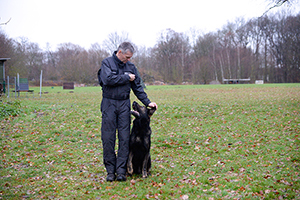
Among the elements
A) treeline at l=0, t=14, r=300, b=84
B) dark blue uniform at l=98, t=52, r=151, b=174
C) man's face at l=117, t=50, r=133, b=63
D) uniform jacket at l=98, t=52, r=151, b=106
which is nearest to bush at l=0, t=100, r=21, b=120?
dark blue uniform at l=98, t=52, r=151, b=174

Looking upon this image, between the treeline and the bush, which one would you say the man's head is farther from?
the treeline

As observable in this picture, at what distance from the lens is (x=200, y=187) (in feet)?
14.9

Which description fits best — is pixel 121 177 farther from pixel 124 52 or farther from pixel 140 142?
pixel 124 52

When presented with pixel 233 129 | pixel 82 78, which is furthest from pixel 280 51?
pixel 233 129

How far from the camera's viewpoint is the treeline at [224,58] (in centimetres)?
5790

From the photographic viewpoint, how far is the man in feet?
15.5

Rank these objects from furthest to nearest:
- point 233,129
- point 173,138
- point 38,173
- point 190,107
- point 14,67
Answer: point 14,67
point 190,107
point 233,129
point 173,138
point 38,173

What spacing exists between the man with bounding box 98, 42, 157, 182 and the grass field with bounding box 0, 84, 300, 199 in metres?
Result: 0.38

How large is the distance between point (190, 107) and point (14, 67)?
3410cm

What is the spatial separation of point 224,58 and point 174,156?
59.8 metres

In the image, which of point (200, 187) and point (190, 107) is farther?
point (190, 107)

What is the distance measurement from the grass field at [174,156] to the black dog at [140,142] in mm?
217

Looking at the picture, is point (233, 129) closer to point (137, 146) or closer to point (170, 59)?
point (137, 146)

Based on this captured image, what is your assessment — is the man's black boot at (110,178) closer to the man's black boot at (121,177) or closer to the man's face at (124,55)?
the man's black boot at (121,177)
